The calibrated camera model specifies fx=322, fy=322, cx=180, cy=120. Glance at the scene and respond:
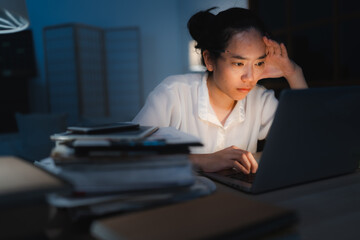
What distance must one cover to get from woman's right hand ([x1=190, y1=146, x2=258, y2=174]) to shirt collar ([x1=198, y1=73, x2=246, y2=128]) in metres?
0.47

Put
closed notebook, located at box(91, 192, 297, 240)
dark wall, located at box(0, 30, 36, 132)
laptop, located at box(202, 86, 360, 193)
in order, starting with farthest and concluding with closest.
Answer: dark wall, located at box(0, 30, 36, 132) → laptop, located at box(202, 86, 360, 193) → closed notebook, located at box(91, 192, 297, 240)

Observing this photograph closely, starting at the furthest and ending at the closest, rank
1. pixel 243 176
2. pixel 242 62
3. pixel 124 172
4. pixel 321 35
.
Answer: pixel 321 35, pixel 242 62, pixel 243 176, pixel 124 172

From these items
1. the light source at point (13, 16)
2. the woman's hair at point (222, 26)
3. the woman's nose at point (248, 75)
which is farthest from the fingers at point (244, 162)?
the light source at point (13, 16)

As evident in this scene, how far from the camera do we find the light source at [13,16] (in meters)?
0.80

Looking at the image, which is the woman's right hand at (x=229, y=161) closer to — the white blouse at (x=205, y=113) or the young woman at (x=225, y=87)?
the young woman at (x=225, y=87)

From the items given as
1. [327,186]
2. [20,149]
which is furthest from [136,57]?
[327,186]

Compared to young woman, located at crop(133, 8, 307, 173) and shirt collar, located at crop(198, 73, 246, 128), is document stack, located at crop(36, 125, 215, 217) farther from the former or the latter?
shirt collar, located at crop(198, 73, 246, 128)

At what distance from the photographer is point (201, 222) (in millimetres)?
406

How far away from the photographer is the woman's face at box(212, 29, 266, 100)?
1236 millimetres

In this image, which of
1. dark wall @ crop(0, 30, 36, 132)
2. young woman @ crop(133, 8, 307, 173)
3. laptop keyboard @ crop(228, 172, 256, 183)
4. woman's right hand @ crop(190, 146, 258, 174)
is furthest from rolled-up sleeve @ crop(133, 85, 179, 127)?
dark wall @ crop(0, 30, 36, 132)

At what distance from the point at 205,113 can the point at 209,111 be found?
0.02 metres

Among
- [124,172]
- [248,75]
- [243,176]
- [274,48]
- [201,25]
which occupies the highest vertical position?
[201,25]

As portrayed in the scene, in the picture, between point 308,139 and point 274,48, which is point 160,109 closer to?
point 274,48

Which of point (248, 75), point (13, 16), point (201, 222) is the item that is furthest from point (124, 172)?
point (248, 75)
